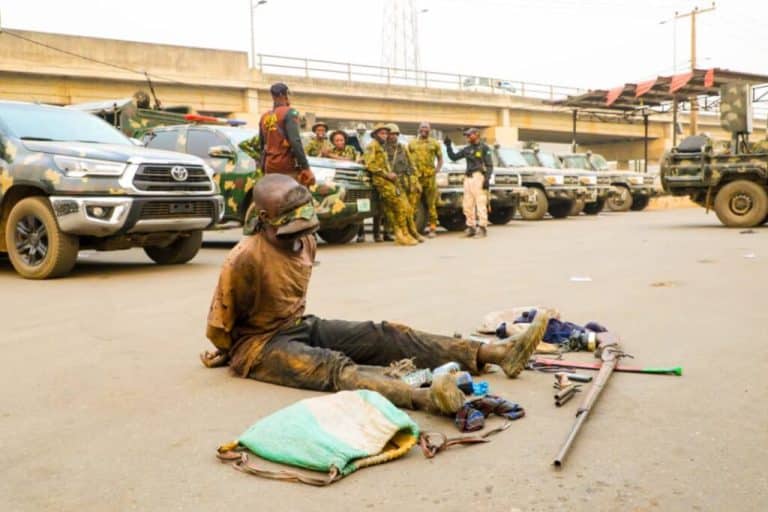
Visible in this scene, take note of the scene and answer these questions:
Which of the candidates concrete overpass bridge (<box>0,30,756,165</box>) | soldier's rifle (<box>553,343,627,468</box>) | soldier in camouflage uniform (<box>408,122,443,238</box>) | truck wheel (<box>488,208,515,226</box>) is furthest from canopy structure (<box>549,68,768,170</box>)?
soldier's rifle (<box>553,343,627,468</box>)

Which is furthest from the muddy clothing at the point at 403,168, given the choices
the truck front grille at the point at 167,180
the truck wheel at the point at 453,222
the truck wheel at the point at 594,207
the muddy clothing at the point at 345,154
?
the truck wheel at the point at 594,207

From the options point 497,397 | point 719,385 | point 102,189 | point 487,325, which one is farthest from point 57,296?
point 719,385

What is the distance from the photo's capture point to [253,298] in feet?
13.4

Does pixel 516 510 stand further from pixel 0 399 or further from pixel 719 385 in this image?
pixel 0 399

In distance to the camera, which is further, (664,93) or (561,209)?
(664,93)

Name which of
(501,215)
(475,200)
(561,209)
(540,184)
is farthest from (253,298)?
(561,209)

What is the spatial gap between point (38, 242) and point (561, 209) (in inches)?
574

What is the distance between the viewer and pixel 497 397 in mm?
3582

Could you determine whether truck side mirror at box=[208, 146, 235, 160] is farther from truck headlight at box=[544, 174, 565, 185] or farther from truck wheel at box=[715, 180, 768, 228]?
truck headlight at box=[544, 174, 565, 185]

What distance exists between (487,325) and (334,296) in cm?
201

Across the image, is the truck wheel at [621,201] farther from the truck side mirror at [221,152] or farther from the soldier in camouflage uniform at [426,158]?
the truck side mirror at [221,152]

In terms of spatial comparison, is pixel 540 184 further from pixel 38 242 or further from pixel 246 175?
pixel 38 242

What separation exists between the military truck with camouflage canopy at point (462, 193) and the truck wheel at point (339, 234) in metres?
2.24

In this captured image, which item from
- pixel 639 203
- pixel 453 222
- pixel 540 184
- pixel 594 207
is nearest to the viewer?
pixel 453 222
